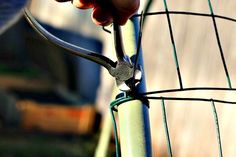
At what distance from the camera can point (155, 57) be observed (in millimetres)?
5195

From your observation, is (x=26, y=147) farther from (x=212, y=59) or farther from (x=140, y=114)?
(x=140, y=114)

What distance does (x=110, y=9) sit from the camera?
0.91 meters

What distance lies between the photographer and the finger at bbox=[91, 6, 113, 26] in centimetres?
92

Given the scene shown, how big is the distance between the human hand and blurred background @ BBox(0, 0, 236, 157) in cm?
254

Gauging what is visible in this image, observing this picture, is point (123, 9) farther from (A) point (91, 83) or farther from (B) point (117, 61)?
(A) point (91, 83)

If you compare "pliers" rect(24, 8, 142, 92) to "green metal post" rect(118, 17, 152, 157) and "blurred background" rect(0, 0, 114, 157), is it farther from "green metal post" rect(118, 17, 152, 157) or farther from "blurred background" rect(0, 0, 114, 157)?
"blurred background" rect(0, 0, 114, 157)

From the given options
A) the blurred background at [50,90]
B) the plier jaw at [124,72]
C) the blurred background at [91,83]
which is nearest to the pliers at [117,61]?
the plier jaw at [124,72]

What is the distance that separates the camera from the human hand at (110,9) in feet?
2.92

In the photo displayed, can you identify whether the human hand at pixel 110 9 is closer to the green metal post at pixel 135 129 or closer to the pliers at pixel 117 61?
the pliers at pixel 117 61

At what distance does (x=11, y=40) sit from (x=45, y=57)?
1.30 feet

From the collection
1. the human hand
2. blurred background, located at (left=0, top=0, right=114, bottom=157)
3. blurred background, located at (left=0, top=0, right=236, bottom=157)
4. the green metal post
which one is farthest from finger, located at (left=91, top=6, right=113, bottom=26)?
blurred background, located at (left=0, top=0, right=114, bottom=157)

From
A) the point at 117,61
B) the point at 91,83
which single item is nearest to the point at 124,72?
the point at 117,61

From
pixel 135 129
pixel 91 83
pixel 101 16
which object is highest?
pixel 91 83

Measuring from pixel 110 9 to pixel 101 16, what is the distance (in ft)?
0.06
